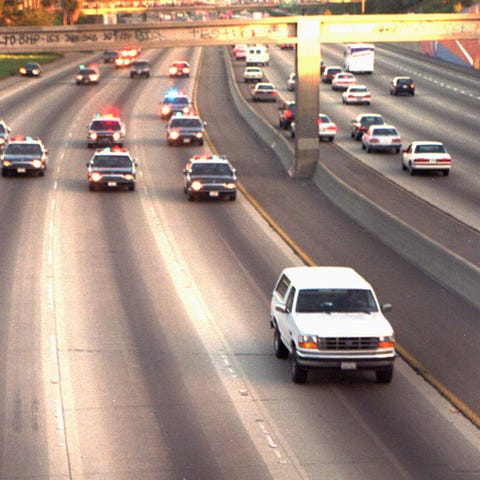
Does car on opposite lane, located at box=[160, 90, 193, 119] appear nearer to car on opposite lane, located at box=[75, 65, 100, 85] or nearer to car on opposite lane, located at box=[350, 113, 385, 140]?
car on opposite lane, located at box=[350, 113, 385, 140]

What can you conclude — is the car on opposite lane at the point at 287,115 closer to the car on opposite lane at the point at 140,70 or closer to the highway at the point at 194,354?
the highway at the point at 194,354

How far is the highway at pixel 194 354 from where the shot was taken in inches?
708

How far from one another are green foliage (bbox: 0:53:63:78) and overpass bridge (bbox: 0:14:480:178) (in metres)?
60.8

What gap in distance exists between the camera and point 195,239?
3909 cm

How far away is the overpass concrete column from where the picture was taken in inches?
2174

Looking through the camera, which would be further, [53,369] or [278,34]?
[278,34]

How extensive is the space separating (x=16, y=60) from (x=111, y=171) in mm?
84248

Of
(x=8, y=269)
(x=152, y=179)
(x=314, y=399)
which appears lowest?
(x=152, y=179)

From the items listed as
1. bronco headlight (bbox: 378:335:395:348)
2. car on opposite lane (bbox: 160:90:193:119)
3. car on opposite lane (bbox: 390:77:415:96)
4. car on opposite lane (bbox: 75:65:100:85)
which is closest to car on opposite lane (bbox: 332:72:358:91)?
car on opposite lane (bbox: 390:77:415:96)

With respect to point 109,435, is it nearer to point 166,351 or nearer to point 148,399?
point 148,399

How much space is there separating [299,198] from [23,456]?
105 feet

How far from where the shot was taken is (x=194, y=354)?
79.8 ft

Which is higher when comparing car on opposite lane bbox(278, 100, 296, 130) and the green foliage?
car on opposite lane bbox(278, 100, 296, 130)

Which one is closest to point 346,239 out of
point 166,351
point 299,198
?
point 299,198
